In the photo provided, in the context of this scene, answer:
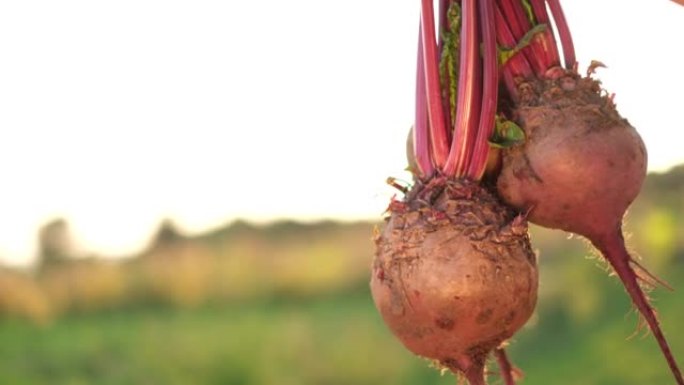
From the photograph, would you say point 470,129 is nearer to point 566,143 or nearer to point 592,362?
point 566,143

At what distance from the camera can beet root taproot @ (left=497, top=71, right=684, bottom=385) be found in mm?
1927

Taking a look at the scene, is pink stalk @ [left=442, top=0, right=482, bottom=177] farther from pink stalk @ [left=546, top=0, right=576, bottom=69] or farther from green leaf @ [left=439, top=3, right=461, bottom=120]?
pink stalk @ [left=546, top=0, right=576, bottom=69]

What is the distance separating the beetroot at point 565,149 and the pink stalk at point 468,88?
0.09 m

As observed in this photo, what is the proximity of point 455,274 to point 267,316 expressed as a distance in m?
6.63

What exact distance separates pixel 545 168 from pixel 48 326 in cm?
747

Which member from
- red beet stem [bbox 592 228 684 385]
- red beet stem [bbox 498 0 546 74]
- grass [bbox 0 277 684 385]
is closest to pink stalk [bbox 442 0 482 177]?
red beet stem [bbox 498 0 546 74]

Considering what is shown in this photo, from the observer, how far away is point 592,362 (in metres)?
6.69

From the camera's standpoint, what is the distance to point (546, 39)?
80.1 inches

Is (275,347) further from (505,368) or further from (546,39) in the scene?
(546,39)

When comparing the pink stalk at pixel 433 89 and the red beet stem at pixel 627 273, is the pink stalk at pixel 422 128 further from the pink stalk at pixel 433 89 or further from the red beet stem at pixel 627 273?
the red beet stem at pixel 627 273

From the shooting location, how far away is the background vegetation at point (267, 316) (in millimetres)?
6809

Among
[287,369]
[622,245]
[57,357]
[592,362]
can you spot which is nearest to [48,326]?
[57,357]

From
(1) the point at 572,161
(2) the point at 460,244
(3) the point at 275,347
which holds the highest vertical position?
(1) the point at 572,161

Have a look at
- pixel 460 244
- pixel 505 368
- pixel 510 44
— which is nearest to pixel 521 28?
pixel 510 44
